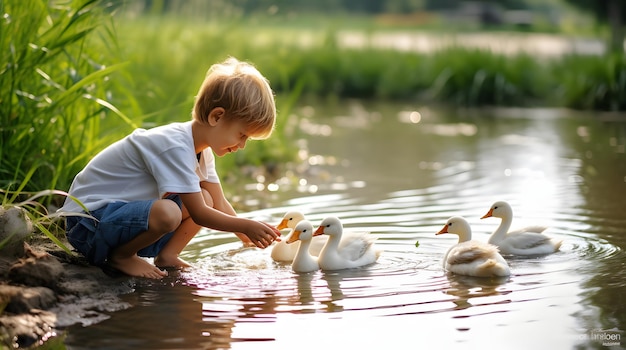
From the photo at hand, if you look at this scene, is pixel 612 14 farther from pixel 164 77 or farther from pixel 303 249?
pixel 303 249

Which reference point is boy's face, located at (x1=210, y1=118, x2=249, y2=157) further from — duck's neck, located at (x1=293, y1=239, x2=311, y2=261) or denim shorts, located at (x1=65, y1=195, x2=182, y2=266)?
duck's neck, located at (x1=293, y1=239, x2=311, y2=261)

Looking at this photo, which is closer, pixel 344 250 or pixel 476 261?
pixel 476 261

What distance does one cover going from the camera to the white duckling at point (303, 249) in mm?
4883

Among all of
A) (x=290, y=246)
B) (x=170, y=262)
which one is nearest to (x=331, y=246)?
(x=290, y=246)

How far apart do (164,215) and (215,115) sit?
521 millimetres

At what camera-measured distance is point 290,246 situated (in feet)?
16.9

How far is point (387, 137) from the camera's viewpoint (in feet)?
34.6

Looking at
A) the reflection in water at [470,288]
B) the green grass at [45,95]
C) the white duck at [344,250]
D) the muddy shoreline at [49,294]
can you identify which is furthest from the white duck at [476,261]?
the green grass at [45,95]

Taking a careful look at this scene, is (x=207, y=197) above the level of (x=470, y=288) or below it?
above

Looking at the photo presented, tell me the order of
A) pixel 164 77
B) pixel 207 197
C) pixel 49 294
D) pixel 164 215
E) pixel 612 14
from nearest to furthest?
pixel 49 294 → pixel 164 215 → pixel 207 197 → pixel 164 77 → pixel 612 14

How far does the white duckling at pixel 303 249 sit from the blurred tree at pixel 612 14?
29.8 ft

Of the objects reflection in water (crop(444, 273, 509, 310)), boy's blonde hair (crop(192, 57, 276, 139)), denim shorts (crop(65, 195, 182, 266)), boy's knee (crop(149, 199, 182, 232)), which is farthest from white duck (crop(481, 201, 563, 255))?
denim shorts (crop(65, 195, 182, 266))

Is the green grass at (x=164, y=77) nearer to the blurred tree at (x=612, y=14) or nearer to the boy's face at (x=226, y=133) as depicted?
the boy's face at (x=226, y=133)

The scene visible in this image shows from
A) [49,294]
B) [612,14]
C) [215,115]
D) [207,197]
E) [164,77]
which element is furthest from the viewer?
[612,14]
